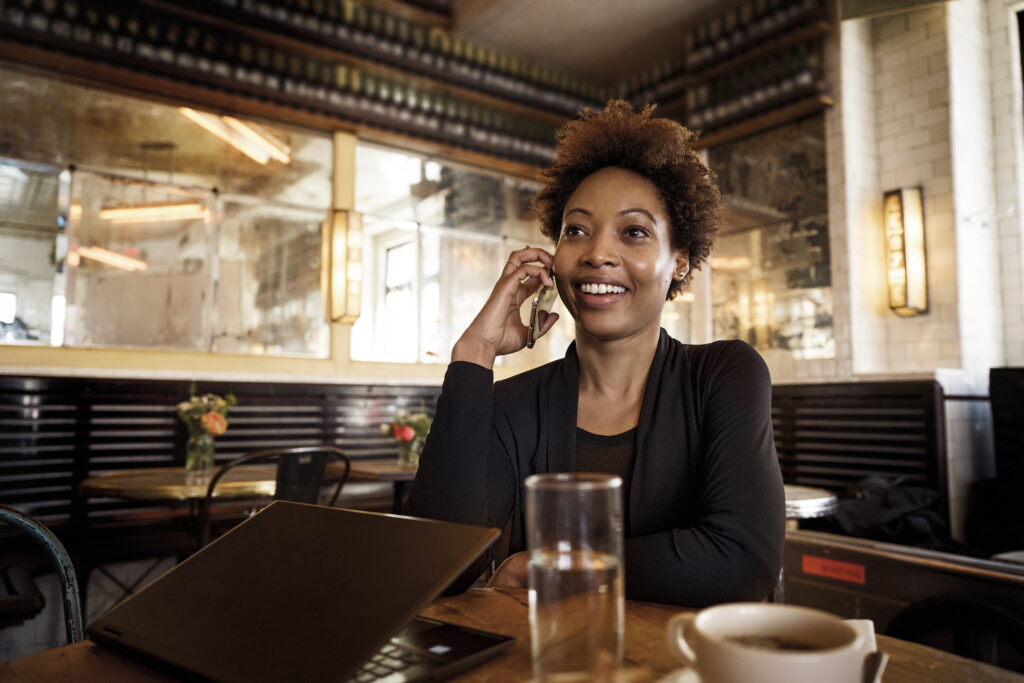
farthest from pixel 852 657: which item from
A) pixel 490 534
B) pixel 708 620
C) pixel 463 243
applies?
pixel 463 243

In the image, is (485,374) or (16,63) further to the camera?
(16,63)

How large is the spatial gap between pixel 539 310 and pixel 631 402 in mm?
294

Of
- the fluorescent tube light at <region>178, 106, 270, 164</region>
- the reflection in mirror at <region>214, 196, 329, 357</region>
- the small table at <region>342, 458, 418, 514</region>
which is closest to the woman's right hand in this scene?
the small table at <region>342, 458, 418, 514</region>

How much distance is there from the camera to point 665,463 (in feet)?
3.76

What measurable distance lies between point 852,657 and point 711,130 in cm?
589

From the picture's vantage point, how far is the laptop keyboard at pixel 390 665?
562mm

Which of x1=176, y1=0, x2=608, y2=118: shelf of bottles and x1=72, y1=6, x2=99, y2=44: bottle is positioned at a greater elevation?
x1=176, y1=0, x2=608, y2=118: shelf of bottles

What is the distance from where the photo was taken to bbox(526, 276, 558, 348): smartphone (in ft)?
4.71

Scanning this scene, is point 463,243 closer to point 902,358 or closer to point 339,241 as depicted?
point 339,241

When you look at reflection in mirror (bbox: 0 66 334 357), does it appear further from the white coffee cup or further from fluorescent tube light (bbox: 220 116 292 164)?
the white coffee cup

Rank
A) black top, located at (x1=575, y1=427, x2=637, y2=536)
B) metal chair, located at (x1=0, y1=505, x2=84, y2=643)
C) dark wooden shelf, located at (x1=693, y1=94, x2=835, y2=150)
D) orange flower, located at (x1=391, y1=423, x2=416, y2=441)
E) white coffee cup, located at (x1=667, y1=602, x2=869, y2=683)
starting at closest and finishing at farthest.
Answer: white coffee cup, located at (x1=667, y1=602, x2=869, y2=683) < metal chair, located at (x1=0, y1=505, x2=84, y2=643) < black top, located at (x1=575, y1=427, x2=637, y2=536) < orange flower, located at (x1=391, y1=423, x2=416, y2=441) < dark wooden shelf, located at (x1=693, y1=94, x2=835, y2=150)

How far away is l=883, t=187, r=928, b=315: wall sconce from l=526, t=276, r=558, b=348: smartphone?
3.96 metres

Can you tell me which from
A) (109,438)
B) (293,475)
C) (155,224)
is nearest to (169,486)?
(293,475)

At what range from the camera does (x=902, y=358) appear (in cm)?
480
